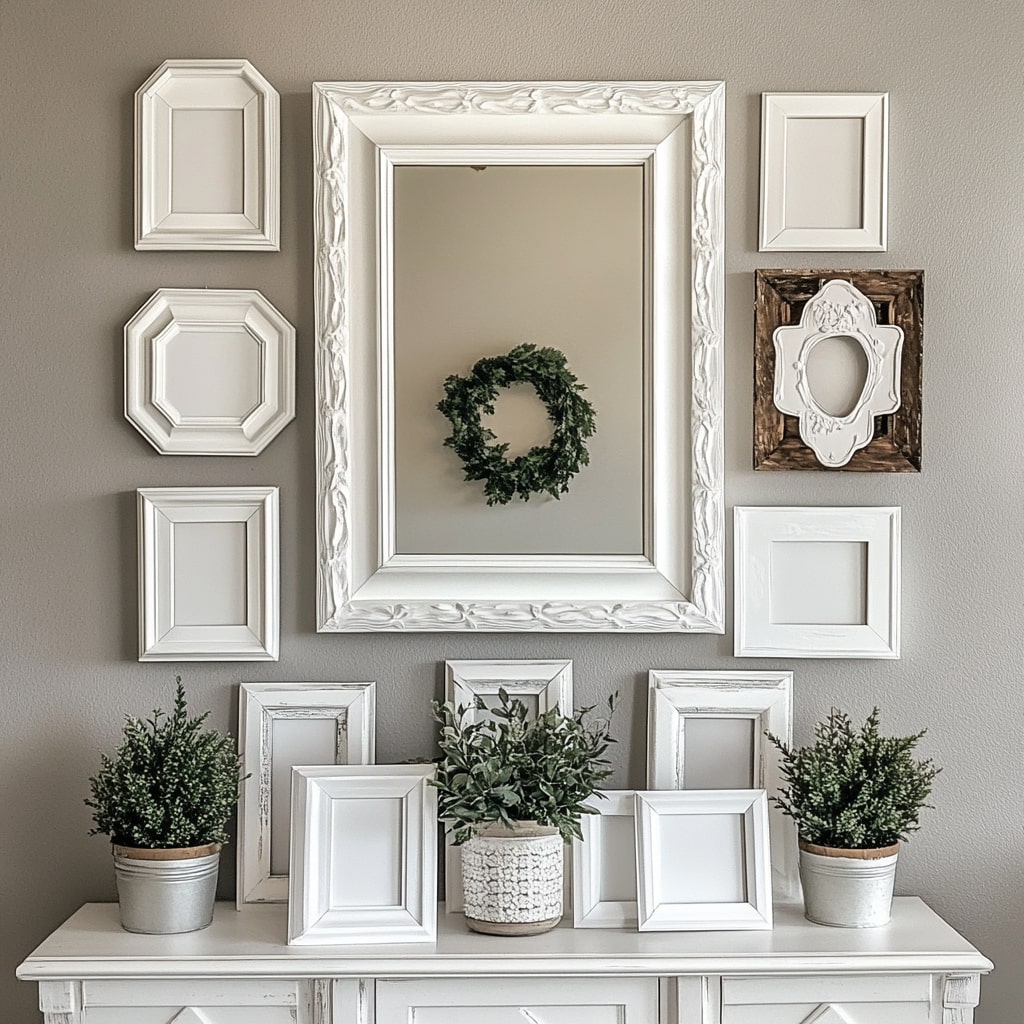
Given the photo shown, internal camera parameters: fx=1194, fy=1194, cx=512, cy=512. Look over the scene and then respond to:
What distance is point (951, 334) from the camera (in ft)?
7.54

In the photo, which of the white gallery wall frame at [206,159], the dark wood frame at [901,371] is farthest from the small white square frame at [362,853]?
the white gallery wall frame at [206,159]

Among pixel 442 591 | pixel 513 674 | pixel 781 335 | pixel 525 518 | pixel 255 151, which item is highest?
pixel 255 151

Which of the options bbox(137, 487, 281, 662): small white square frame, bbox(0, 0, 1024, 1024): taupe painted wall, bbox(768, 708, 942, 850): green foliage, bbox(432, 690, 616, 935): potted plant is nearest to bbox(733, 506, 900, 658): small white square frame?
bbox(0, 0, 1024, 1024): taupe painted wall

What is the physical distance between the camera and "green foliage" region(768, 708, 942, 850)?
Result: 2080mm

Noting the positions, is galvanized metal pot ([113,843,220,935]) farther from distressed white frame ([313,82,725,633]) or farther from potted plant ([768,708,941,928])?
potted plant ([768,708,941,928])

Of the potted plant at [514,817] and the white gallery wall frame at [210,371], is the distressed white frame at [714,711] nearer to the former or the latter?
the potted plant at [514,817]

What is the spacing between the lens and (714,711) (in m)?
2.27

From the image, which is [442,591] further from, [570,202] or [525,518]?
[570,202]

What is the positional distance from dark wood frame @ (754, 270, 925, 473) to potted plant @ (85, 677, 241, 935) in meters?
1.17

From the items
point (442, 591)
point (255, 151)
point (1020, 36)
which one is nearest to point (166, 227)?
point (255, 151)

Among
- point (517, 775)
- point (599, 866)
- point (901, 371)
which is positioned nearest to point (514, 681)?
point (517, 775)

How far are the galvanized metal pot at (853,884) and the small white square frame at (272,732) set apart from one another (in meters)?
0.85

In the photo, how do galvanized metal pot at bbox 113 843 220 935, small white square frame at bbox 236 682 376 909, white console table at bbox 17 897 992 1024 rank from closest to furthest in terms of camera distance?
1. white console table at bbox 17 897 992 1024
2. galvanized metal pot at bbox 113 843 220 935
3. small white square frame at bbox 236 682 376 909

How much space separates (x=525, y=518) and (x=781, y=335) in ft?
1.97
